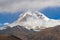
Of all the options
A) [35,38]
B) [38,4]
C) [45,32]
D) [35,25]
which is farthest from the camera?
[45,32]

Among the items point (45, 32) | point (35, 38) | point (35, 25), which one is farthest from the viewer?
point (45, 32)

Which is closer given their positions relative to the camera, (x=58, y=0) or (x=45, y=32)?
(x=58, y=0)

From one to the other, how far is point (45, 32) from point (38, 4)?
846 cm

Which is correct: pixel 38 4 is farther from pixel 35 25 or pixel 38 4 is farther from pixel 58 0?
pixel 35 25

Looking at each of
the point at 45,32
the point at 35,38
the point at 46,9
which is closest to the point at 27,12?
the point at 46,9

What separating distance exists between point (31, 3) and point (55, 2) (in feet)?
4.06

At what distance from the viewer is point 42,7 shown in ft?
35.1

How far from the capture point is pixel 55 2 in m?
10.9

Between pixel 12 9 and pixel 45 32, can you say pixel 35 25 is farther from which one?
pixel 45 32

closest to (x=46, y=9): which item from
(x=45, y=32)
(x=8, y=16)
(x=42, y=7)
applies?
(x=42, y=7)

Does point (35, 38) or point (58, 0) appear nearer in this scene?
point (58, 0)

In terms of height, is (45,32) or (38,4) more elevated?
(45,32)

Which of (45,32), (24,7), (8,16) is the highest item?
(45,32)

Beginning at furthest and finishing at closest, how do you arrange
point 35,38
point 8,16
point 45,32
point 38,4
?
point 45,32, point 35,38, point 38,4, point 8,16
